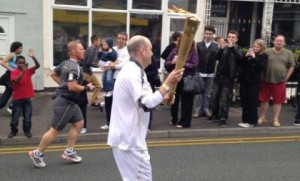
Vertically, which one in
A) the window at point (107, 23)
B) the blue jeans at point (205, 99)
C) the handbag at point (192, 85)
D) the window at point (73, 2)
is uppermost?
the window at point (73, 2)

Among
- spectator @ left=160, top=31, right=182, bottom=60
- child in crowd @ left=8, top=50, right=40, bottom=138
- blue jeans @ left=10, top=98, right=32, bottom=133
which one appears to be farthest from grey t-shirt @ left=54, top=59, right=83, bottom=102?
spectator @ left=160, top=31, right=182, bottom=60

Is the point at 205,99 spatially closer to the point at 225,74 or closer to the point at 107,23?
the point at 225,74

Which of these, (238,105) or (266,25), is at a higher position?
(266,25)

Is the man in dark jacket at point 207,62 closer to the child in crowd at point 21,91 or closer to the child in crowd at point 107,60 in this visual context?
the child in crowd at point 107,60

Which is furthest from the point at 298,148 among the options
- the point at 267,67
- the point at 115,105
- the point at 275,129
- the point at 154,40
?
the point at 154,40

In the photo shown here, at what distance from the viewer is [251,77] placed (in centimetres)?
849

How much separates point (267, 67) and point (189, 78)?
1.79 m

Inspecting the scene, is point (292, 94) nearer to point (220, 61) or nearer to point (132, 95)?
A: point (220, 61)

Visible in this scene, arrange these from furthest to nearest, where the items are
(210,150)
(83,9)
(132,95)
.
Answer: (83,9), (210,150), (132,95)

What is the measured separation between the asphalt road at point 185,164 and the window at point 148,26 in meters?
6.59

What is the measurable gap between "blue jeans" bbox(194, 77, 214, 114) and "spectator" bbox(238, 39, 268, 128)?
0.90 m

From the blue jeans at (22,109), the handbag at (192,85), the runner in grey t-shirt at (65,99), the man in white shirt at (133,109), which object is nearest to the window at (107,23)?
the handbag at (192,85)

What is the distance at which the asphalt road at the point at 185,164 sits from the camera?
5.79 meters

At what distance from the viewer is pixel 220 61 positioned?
8.56 metres
